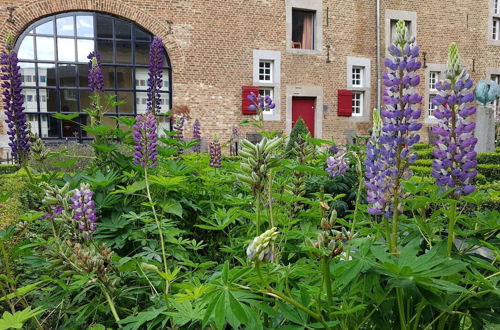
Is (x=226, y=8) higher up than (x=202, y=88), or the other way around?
(x=226, y=8)

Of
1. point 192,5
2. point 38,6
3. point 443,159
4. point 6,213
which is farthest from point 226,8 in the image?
point 443,159

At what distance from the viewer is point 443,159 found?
44.7 inches

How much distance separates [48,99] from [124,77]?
233 centimetres

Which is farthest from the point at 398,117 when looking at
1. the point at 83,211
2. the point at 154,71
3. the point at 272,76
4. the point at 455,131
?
the point at 272,76

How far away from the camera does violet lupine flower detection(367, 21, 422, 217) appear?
1.15 meters

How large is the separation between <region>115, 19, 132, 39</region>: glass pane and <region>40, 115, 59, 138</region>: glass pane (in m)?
3.28

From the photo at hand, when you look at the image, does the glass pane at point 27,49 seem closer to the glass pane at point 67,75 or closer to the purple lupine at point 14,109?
the glass pane at point 67,75

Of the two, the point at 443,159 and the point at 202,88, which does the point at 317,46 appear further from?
the point at 443,159

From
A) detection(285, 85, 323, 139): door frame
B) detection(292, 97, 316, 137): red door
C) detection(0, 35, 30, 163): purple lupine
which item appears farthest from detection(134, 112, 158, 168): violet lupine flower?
detection(292, 97, 316, 137): red door

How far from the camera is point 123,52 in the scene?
12406mm

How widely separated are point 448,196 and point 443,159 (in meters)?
0.12

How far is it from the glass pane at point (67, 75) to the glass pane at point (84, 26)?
3.33 feet

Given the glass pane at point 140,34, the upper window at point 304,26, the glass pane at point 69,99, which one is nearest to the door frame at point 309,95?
the upper window at point 304,26

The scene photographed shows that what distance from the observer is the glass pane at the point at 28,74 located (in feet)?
37.3
